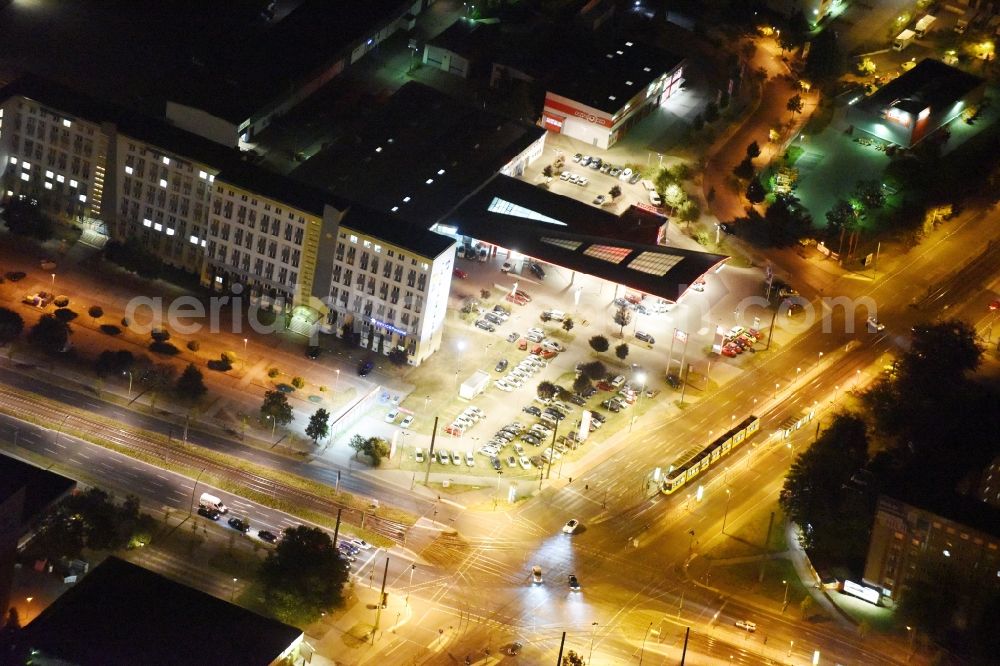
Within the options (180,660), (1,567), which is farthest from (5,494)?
(180,660)

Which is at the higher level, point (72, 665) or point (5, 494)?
point (5, 494)

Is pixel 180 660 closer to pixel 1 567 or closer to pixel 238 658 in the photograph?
pixel 238 658

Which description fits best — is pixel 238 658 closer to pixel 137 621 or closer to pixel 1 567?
pixel 137 621

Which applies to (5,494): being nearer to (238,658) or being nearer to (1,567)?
(1,567)

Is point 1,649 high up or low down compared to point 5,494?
down

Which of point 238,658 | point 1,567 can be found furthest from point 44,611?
point 238,658

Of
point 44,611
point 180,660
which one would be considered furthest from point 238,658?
point 44,611

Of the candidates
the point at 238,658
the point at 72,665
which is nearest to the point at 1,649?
the point at 72,665
